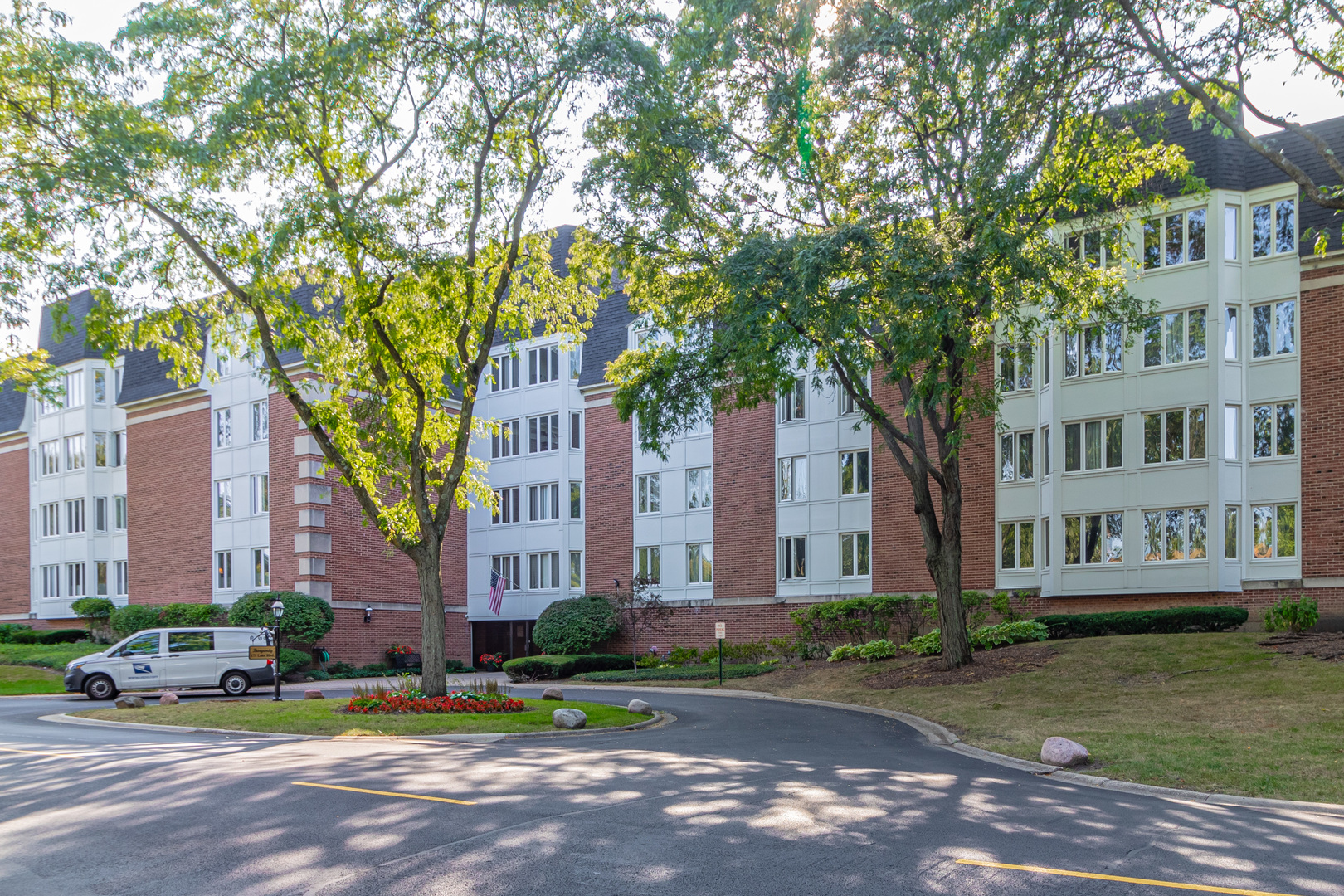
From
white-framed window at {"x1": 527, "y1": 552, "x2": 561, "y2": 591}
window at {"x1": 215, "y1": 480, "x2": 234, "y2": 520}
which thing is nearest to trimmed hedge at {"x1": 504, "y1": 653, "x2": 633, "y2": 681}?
white-framed window at {"x1": 527, "y1": 552, "x2": 561, "y2": 591}

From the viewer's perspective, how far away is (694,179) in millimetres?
21766

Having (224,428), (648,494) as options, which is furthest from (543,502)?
(224,428)

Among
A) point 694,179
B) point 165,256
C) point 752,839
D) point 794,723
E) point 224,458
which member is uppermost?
point 694,179

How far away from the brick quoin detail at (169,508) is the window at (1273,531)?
115 ft

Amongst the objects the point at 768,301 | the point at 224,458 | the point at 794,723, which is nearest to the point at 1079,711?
the point at 794,723

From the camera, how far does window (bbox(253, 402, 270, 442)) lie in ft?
129

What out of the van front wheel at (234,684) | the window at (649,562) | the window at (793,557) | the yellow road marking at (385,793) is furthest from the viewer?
the window at (649,562)

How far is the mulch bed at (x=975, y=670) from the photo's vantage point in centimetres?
2333

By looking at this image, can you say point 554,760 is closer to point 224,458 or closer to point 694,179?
point 694,179

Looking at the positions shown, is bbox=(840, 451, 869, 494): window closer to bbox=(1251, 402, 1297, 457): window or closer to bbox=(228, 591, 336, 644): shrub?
bbox=(1251, 402, 1297, 457): window

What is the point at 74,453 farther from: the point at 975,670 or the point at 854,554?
the point at 975,670

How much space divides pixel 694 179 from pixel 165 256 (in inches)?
402

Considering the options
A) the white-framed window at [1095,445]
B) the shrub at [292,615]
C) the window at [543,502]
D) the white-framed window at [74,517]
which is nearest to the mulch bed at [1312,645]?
the white-framed window at [1095,445]

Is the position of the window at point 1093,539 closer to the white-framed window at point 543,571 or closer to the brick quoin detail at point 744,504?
the brick quoin detail at point 744,504
